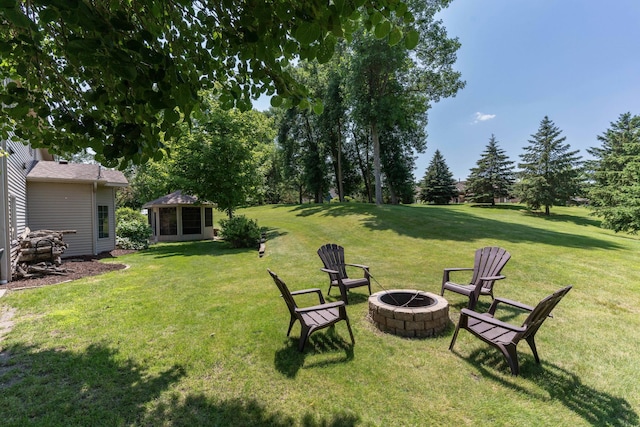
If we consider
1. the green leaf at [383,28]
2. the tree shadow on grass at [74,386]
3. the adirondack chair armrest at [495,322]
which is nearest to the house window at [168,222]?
the tree shadow on grass at [74,386]

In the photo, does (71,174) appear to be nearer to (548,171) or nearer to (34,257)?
(34,257)

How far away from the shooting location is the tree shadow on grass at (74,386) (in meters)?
2.46

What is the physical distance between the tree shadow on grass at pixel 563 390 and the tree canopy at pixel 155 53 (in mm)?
3357

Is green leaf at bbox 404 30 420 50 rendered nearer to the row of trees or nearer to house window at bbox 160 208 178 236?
house window at bbox 160 208 178 236

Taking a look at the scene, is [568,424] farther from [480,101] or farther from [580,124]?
[480,101]

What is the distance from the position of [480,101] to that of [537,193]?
13572mm

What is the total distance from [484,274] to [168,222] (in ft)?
54.9

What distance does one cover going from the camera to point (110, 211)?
12312 mm

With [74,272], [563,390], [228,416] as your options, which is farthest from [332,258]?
[74,272]

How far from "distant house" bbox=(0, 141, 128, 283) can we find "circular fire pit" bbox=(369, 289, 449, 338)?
10.8m

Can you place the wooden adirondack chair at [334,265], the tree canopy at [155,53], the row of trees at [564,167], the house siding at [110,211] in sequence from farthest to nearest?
the row of trees at [564,167], the house siding at [110,211], the wooden adirondack chair at [334,265], the tree canopy at [155,53]

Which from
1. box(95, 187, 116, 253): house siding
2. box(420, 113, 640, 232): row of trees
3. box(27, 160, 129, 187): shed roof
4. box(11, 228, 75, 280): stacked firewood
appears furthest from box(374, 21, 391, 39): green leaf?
box(420, 113, 640, 232): row of trees

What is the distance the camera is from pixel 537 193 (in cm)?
2669

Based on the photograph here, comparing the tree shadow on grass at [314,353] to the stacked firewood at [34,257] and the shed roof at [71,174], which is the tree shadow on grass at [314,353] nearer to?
the stacked firewood at [34,257]
